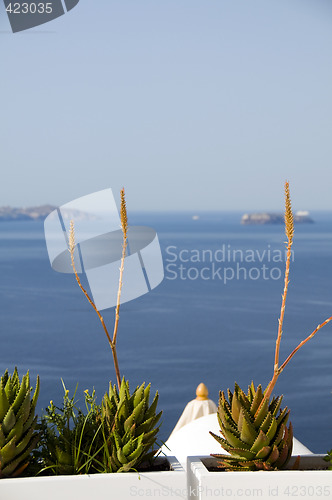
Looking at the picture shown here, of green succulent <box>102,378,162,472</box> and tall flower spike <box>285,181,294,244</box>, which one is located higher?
tall flower spike <box>285,181,294,244</box>

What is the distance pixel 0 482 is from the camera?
169 cm

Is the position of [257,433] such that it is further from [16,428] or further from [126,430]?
[16,428]

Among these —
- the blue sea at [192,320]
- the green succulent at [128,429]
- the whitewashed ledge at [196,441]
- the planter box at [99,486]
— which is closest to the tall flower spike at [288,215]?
the green succulent at [128,429]

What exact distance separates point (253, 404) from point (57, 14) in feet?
161

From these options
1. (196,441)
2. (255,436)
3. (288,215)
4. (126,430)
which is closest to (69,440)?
(126,430)

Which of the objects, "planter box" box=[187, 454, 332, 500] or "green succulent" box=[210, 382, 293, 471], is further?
"green succulent" box=[210, 382, 293, 471]

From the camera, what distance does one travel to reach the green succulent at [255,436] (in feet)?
5.98

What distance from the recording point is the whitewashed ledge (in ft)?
10.0

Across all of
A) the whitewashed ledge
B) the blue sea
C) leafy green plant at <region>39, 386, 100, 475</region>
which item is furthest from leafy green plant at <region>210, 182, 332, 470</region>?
the blue sea

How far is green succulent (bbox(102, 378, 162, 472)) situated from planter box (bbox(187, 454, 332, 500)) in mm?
197

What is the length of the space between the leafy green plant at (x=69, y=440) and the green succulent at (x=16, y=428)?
0.06 m

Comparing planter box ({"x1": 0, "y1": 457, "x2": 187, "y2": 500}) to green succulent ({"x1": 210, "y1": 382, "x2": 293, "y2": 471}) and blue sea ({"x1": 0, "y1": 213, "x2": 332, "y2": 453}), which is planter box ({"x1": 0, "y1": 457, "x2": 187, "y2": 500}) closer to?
green succulent ({"x1": 210, "y1": 382, "x2": 293, "y2": 471})

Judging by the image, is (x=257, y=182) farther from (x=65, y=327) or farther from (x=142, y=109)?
(x=65, y=327)

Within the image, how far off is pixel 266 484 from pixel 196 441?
146cm
